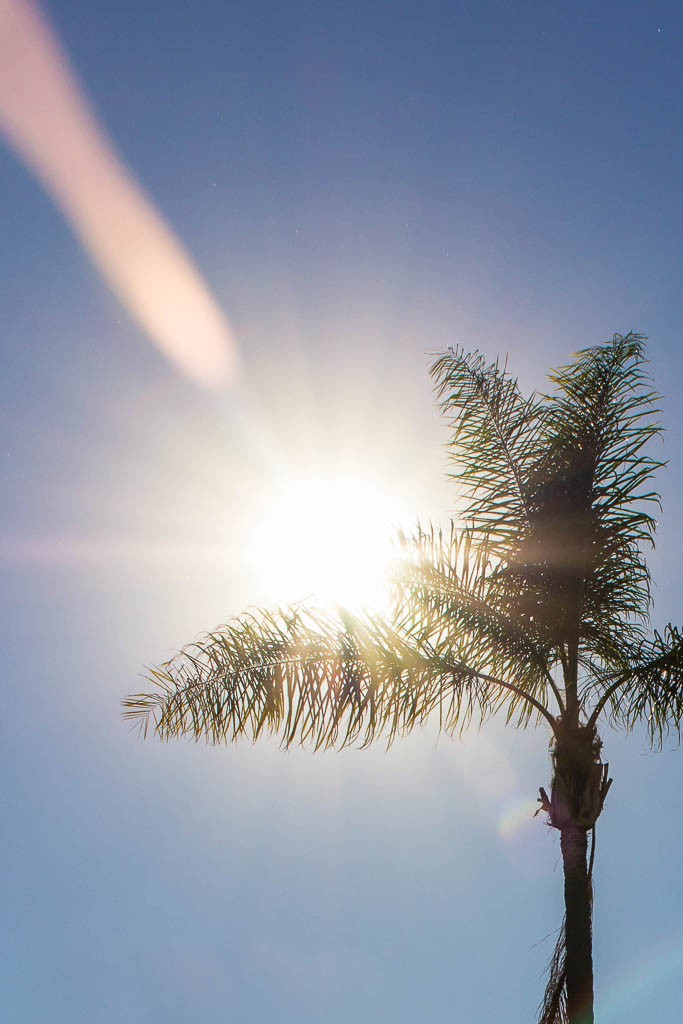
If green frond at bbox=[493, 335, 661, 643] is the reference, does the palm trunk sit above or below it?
below

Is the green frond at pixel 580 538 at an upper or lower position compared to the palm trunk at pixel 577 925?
upper

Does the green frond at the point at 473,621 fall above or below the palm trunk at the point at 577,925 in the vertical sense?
above

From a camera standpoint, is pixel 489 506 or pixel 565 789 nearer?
pixel 565 789

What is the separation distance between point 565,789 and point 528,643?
4.91 ft

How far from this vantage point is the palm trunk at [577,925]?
794 centimetres

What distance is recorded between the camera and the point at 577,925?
26.7ft

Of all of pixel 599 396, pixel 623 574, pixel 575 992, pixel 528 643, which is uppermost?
pixel 599 396

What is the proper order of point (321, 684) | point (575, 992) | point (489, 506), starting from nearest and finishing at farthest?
1. point (575, 992)
2. point (321, 684)
3. point (489, 506)

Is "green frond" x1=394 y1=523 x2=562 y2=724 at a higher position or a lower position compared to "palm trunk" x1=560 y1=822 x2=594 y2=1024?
higher

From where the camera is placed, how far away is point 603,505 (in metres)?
9.20

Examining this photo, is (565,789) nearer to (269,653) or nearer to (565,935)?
(565,935)

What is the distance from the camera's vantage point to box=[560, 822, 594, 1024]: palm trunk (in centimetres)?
794

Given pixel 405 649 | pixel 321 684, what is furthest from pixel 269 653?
pixel 405 649

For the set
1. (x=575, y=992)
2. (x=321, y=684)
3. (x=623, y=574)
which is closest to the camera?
(x=575, y=992)
